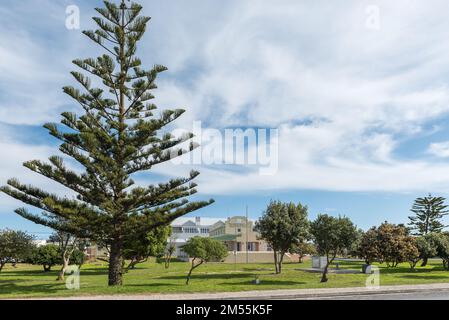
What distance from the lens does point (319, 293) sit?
1562cm

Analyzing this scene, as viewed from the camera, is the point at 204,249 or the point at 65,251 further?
the point at 65,251

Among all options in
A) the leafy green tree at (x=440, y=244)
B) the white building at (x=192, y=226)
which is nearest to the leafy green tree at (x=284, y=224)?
the leafy green tree at (x=440, y=244)

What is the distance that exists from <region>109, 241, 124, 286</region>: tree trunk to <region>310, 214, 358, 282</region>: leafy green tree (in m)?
10.7

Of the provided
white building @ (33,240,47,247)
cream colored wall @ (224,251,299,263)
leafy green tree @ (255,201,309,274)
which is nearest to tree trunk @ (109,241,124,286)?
leafy green tree @ (255,201,309,274)

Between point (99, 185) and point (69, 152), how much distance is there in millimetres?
2081

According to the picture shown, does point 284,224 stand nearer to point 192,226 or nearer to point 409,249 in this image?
point 409,249

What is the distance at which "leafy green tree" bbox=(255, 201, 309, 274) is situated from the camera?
30750 mm

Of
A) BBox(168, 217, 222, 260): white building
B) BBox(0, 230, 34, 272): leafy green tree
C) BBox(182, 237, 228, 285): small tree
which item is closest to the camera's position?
BBox(182, 237, 228, 285): small tree

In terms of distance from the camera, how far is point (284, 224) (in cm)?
3061

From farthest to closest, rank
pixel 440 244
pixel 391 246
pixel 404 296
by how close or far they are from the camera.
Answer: pixel 440 244
pixel 391 246
pixel 404 296

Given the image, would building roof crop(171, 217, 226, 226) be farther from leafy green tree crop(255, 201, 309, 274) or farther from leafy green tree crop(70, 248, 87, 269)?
leafy green tree crop(255, 201, 309, 274)

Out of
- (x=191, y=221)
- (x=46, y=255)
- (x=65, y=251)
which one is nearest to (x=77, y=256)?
(x=46, y=255)

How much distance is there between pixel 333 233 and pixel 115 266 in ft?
37.9
